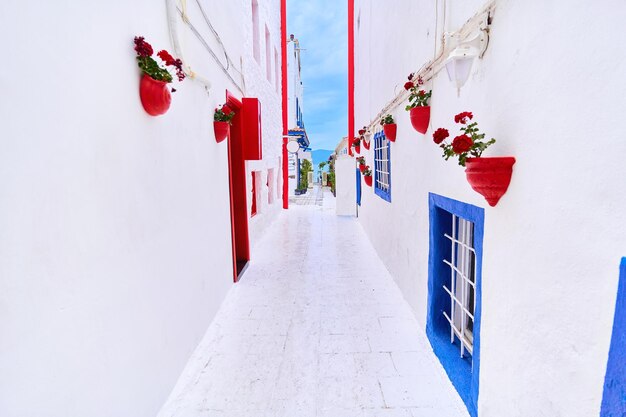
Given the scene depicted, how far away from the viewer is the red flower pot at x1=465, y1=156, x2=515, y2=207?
1766 mm

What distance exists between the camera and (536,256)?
1627mm

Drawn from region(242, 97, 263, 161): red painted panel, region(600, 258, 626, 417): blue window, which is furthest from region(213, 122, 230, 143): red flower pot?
region(600, 258, 626, 417): blue window

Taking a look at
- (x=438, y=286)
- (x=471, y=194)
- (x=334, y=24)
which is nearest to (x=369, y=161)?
(x=438, y=286)

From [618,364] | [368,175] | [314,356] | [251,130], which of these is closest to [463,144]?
[618,364]

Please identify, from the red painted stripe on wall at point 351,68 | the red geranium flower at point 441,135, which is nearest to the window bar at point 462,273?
the red geranium flower at point 441,135

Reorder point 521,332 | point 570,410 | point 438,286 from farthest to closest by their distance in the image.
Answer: point 438,286, point 521,332, point 570,410

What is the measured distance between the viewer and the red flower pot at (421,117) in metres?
3.24

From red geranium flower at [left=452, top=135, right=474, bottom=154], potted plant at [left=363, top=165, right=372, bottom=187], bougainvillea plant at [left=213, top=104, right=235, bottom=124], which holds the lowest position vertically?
potted plant at [left=363, top=165, right=372, bottom=187]

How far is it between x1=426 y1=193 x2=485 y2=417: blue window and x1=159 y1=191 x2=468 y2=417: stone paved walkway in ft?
0.52

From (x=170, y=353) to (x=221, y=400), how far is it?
522 millimetres

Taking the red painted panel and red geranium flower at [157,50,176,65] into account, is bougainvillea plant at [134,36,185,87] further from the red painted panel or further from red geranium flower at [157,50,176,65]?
the red painted panel

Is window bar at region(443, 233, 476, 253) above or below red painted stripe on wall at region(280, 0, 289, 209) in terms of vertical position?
below

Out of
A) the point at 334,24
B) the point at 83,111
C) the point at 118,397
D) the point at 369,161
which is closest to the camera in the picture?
the point at 83,111

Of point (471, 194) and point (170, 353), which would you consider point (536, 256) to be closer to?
point (471, 194)
